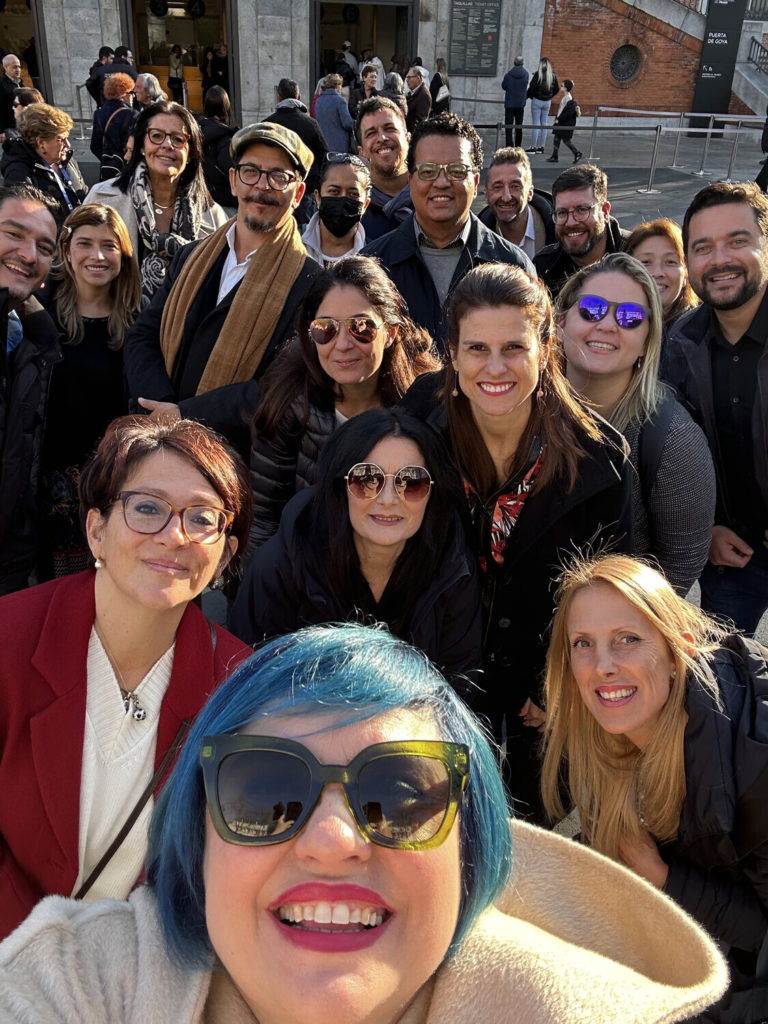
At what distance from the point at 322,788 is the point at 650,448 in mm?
2047

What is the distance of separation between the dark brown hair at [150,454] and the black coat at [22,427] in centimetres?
121

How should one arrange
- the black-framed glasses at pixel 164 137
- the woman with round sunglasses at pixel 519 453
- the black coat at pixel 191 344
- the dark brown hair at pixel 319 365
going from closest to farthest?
the woman with round sunglasses at pixel 519 453 → the dark brown hair at pixel 319 365 → the black coat at pixel 191 344 → the black-framed glasses at pixel 164 137

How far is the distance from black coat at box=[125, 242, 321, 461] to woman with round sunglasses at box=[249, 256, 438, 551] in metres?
0.42

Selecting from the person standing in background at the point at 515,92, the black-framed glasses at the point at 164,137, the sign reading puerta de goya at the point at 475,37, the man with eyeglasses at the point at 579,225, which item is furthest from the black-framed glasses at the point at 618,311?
the sign reading puerta de goya at the point at 475,37

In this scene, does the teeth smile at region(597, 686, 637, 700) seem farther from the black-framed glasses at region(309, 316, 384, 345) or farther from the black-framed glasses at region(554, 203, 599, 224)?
the black-framed glasses at region(554, 203, 599, 224)

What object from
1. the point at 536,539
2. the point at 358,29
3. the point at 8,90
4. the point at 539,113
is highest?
the point at 358,29

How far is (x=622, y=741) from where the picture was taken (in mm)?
2307

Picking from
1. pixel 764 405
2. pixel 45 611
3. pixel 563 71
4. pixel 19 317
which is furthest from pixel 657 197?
pixel 45 611

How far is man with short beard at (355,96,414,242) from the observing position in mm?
5523

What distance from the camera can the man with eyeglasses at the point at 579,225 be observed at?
4.55m

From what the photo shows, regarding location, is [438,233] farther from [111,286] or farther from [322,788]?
[322,788]

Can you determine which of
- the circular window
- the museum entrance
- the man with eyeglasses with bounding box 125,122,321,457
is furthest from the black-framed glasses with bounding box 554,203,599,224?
the museum entrance

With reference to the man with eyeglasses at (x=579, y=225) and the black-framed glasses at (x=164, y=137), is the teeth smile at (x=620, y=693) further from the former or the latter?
the black-framed glasses at (x=164, y=137)

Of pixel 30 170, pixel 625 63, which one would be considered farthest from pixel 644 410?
pixel 625 63
